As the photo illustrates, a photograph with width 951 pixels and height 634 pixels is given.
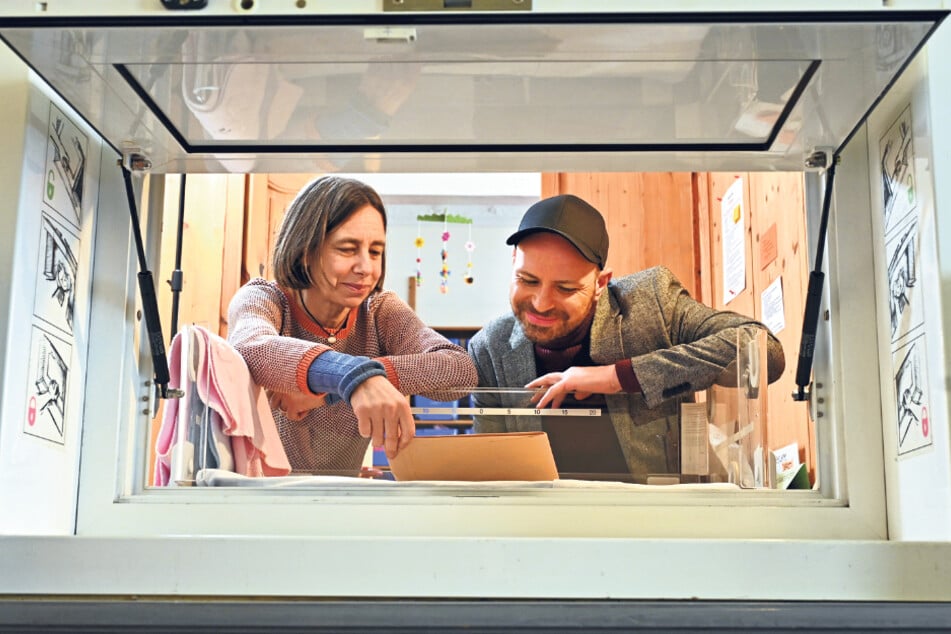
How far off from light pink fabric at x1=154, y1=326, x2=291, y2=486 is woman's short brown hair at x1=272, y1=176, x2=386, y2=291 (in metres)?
0.11

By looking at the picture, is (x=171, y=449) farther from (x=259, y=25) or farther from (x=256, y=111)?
(x=259, y=25)

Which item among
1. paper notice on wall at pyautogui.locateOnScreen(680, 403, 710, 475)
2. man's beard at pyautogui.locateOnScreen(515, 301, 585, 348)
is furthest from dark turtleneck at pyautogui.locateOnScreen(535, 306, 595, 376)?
paper notice on wall at pyautogui.locateOnScreen(680, 403, 710, 475)

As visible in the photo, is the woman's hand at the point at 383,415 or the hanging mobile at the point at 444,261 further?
the hanging mobile at the point at 444,261

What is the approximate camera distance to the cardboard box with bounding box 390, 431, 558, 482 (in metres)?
1.07

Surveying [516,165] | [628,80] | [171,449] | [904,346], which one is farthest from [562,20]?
[171,449]

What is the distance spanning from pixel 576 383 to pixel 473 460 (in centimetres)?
15

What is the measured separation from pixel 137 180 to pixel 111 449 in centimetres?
26

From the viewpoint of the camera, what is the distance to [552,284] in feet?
4.09

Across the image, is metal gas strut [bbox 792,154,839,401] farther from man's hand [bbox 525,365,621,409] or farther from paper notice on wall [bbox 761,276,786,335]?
man's hand [bbox 525,365,621,409]

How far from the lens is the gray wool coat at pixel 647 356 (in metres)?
1.13

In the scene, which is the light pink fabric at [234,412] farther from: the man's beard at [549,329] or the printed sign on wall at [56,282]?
the man's beard at [549,329]

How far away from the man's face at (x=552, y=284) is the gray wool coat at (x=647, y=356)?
0.01 metres

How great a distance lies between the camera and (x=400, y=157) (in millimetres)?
1163

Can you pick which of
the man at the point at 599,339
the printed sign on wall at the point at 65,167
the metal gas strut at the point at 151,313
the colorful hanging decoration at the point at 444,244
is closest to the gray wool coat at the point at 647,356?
the man at the point at 599,339
